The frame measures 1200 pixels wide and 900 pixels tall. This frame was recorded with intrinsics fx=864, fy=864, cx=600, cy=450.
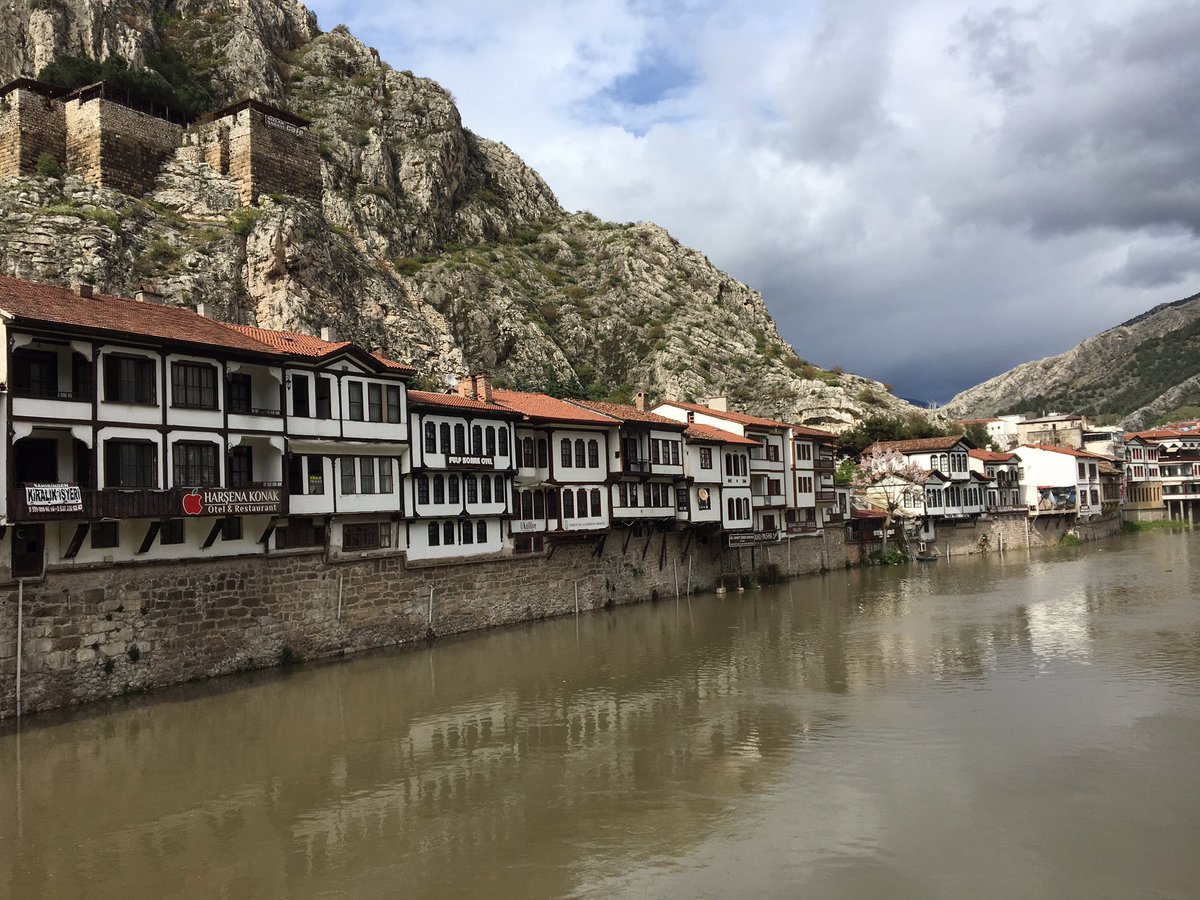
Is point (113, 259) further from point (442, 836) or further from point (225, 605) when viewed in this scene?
point (442, 836)

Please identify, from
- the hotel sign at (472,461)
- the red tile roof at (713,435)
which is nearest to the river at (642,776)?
the hotel sign at (472,461)

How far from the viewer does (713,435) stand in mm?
55812

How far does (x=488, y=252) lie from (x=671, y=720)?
8274 cm

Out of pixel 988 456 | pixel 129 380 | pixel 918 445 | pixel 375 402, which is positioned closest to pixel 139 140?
pixel 375 402

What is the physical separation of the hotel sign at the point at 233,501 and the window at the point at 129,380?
11.4ft

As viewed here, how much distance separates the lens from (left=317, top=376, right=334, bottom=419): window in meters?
33.5

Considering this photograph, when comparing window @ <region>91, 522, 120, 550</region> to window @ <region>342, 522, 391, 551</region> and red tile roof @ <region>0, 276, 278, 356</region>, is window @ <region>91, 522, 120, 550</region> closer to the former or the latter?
red tile roof @ <region>0, 276, 278, 356</region>

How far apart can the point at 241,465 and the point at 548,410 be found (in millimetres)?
17717

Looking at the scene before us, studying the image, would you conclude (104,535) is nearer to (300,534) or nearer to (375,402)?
(300,534)

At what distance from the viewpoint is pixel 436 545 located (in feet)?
127

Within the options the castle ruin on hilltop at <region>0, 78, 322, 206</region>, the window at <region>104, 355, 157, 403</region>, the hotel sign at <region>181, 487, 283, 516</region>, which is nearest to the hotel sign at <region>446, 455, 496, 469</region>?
the hotel sign at <region>181, 487, 283, 516</region>

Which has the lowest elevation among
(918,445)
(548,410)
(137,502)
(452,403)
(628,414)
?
(137,502)

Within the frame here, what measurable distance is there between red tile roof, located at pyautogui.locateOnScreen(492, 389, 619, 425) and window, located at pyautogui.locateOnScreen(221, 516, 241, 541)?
1531 centimetres

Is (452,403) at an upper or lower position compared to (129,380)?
upper
